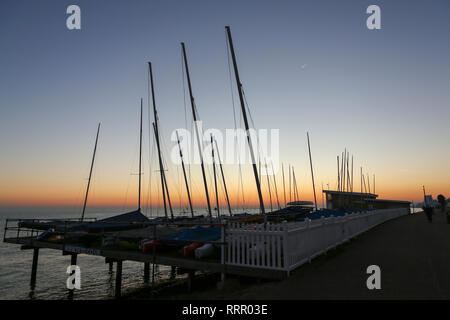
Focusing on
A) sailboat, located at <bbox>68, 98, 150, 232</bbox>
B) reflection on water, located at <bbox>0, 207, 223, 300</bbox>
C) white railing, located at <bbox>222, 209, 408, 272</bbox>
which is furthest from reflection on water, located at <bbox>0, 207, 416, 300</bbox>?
white railing, located at <bbox>222, 209, 408, 272</bbox>

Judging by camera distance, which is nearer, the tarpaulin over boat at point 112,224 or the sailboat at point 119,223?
the sailboat at point 119,223

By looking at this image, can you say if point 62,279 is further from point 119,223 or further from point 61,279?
point 119,223

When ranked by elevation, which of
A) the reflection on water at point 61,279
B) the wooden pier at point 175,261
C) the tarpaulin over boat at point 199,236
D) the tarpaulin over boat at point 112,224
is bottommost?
the reflection on water at point 61,279

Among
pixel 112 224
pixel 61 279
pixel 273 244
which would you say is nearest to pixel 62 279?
pixel 61 279

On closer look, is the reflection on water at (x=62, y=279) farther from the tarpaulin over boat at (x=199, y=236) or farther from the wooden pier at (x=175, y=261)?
the tarpaulin over boat at (x=199, y=236)

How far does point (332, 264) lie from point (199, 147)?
17679mm

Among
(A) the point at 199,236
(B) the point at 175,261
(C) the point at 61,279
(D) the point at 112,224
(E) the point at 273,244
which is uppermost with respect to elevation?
(E) the point at 273,244

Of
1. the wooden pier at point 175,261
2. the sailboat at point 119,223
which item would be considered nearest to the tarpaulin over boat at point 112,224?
the sailboat at point 119,223

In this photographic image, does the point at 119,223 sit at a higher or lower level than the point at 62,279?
higher

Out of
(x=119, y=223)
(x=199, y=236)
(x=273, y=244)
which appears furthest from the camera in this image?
(x=119, y=223)

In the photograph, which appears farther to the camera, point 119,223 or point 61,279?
point 61,279

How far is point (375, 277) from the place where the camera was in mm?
7543
